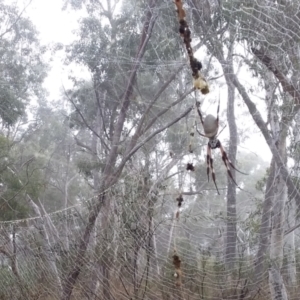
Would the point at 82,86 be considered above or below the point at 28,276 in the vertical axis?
above

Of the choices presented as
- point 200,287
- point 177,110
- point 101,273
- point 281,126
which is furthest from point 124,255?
point 177,110

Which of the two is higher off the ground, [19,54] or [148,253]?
[19,54]

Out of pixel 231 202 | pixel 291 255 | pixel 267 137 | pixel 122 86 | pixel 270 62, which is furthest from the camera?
pixel 122 86

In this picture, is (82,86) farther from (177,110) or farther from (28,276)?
(28,276)

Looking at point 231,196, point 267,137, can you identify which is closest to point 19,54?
point 231,196

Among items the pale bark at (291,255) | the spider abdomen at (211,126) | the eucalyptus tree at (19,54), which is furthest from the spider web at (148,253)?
the eucalyptus tree at (19,54)

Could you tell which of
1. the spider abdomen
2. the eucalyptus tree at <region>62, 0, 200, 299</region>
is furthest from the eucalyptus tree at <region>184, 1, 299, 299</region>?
the spider abdomen

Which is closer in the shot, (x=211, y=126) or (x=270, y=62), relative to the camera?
(x=211, y=126)

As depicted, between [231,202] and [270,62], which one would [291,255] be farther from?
[270,62]

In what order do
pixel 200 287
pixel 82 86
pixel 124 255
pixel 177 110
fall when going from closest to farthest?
pixel 200 287
pixel 124 255
pixel 177 110
pixel 82 86

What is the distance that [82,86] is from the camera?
898cm

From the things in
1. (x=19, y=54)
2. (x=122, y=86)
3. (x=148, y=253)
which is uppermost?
(x=19, y=54)

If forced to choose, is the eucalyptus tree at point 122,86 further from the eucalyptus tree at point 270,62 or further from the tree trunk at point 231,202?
the eucalyptus tree at point 270,62

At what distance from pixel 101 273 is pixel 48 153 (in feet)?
23.1
